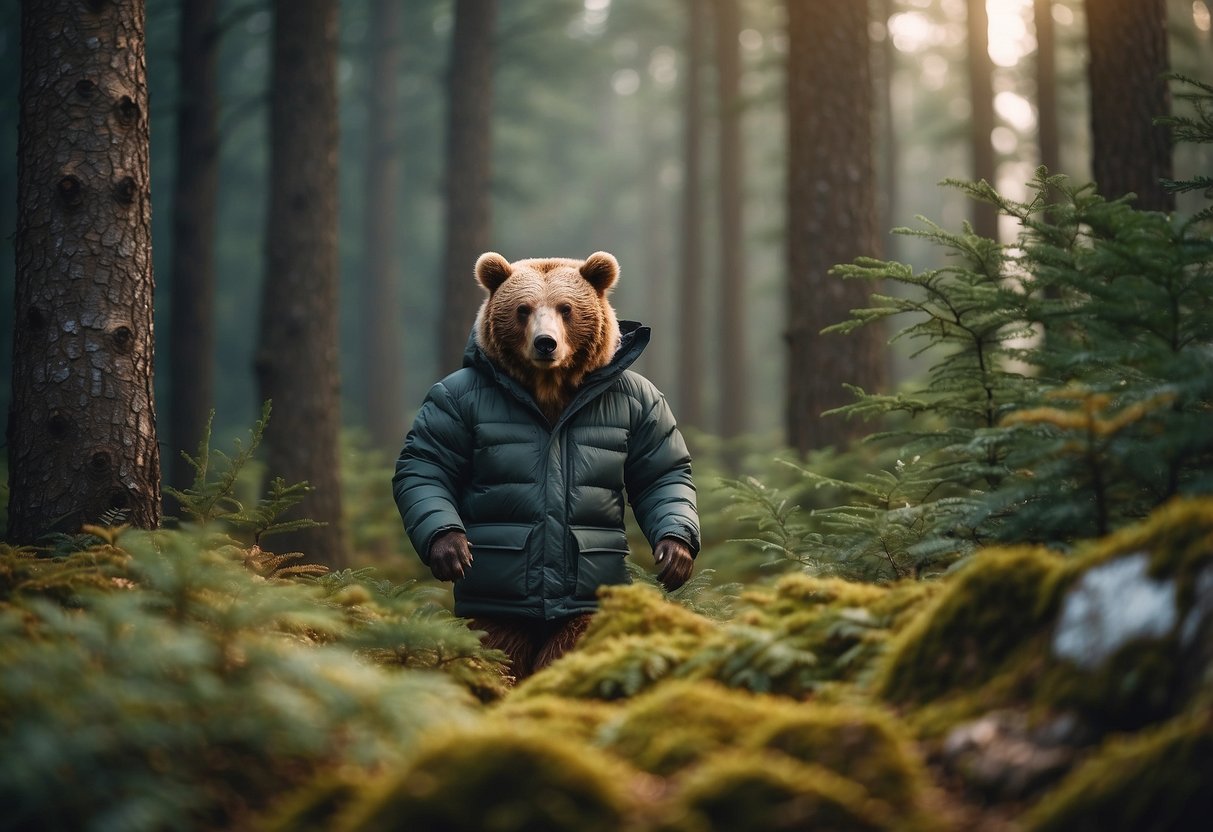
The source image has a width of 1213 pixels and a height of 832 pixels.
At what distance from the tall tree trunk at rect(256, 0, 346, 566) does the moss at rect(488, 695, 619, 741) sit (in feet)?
21.7

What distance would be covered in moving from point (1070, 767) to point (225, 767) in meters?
1.85

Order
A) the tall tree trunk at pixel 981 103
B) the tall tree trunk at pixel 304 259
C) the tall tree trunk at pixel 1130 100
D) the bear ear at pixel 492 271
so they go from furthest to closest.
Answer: the tall tree trunk at pixel 981 103
the tall tree trunk at pixel 304 259
the tall tree trunk at pixel 1130 100
the bear ear at pixel 492 271

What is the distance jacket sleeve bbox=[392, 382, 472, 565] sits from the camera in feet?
13.8

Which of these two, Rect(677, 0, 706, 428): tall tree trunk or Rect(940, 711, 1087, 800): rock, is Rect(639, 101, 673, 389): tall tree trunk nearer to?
Rect(677, 0, 706, 428): tall tree trunk

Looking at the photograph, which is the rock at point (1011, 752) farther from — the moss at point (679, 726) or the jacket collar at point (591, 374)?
the jacket collar at point (591, 374)

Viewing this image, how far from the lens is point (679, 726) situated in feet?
7.45

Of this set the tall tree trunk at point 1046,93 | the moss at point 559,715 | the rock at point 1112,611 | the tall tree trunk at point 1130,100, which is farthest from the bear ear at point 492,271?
the tall tree trunk at point 1046,93

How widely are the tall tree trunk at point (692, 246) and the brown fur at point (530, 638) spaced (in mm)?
16134

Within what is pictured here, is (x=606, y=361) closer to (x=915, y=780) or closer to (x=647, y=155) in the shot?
(x=915, y=780)

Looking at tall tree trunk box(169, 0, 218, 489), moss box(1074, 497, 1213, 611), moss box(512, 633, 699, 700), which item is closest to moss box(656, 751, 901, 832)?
moss box(1074, 497, 1213, 611)

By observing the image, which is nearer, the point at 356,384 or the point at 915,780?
the point at 915,780

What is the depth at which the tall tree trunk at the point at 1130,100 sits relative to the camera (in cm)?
629

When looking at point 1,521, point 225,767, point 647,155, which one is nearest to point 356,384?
point 647,155

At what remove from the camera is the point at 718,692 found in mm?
2451
